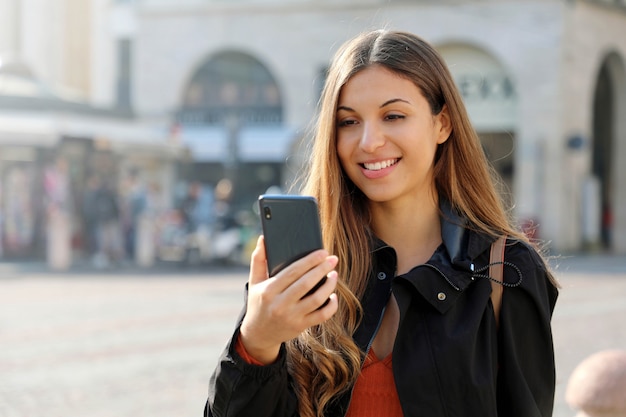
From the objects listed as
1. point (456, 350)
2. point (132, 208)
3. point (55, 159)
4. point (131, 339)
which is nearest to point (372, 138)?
point (456, 350)

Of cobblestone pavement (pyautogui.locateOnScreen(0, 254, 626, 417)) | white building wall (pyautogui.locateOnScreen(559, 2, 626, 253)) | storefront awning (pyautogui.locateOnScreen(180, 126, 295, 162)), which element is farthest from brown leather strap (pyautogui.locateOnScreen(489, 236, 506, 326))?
storefront awning (pyautogui.locateOnScreen(180, 126, 295, 162))

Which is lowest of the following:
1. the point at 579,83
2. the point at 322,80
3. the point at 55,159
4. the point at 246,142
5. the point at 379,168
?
the point at 55,159

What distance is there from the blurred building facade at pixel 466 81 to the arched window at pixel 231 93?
0.04m

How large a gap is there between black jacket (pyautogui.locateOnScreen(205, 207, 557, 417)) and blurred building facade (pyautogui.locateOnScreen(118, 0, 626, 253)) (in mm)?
23693

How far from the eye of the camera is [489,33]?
27.9 m

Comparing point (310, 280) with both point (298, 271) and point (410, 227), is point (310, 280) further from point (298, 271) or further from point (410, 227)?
point (410, 227)

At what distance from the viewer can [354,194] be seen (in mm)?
2631

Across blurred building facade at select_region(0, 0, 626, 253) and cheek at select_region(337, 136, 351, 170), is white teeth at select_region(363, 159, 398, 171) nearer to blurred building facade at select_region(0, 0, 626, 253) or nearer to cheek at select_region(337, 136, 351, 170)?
cheek at select_region(337, 136, 351, 170)

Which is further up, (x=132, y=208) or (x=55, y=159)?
(x=55, y=159)

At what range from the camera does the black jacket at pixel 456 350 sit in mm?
2170

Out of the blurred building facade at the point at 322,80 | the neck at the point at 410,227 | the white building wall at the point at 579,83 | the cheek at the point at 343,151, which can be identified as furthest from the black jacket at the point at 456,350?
the white building wall at the point at 579,83

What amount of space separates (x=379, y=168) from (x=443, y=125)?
0.86 feet

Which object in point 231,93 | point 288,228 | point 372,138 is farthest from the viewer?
point 231,93

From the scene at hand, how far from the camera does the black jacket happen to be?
217 cm
